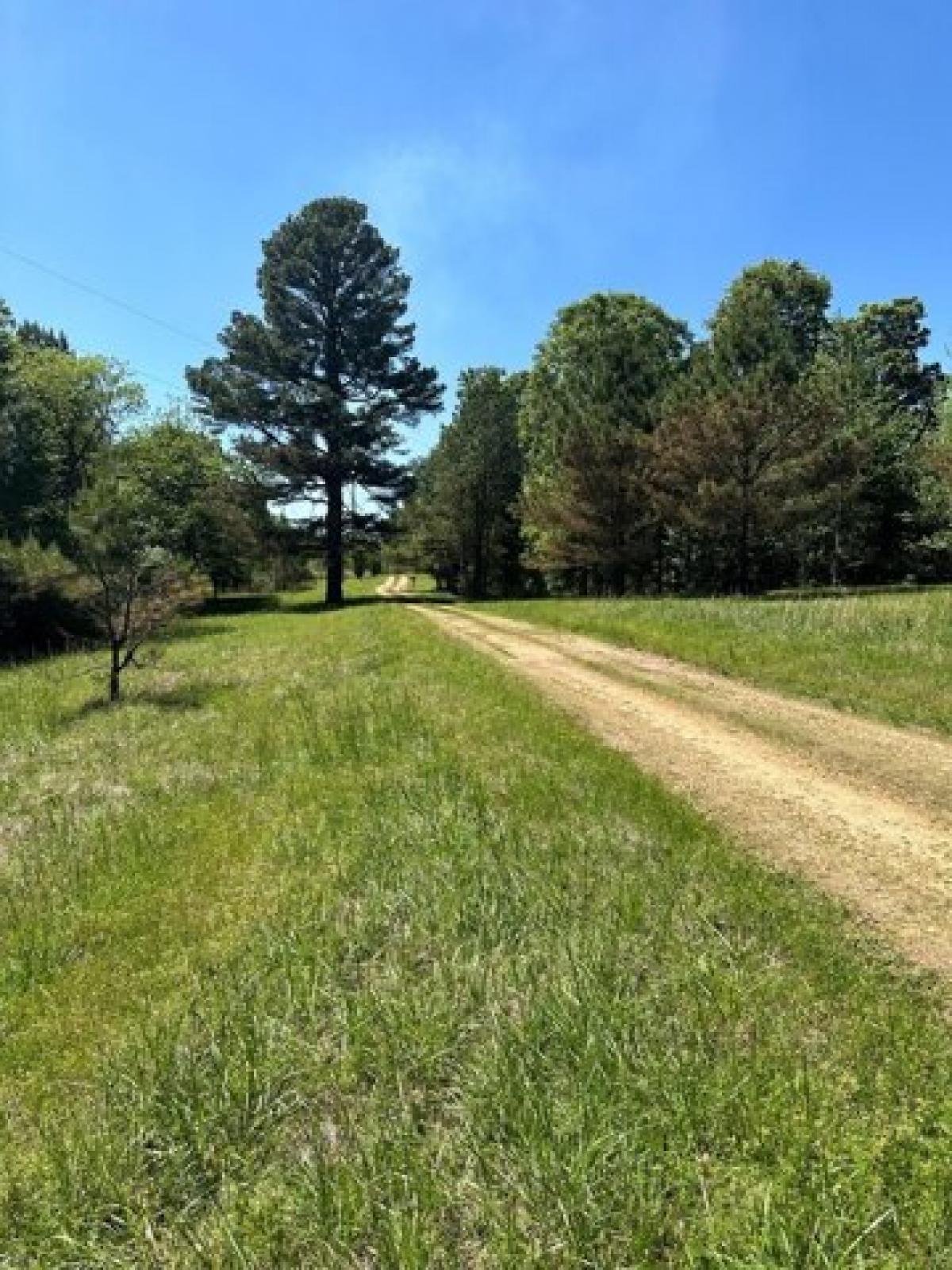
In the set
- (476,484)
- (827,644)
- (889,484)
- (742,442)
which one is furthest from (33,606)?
(889,484)

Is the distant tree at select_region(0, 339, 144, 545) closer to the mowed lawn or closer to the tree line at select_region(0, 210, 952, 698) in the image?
the tree line at select_region(0, 210, 952, 698)

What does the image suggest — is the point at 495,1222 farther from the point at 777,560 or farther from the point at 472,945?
the point at 777,560

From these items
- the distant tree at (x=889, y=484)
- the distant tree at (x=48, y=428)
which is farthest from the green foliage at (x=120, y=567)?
the distant tree at (x=889, y=484)

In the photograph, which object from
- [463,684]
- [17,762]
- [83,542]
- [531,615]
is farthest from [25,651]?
[463,684]

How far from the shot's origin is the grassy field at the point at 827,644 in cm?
1134

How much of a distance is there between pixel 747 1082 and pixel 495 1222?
1.20 meters

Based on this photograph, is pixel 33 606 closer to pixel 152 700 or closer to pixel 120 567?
pixel 120 567

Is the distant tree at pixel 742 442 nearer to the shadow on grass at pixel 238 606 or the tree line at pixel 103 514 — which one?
the tree line at pixel 103 514

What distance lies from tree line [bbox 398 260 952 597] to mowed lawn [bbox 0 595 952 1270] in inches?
1065

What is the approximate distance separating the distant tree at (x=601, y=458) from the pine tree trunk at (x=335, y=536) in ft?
33.5

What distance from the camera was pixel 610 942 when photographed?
456 cm

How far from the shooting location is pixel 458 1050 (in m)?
3.79

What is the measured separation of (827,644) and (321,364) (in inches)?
1417

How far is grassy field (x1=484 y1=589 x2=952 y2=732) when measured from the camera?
1134cm
